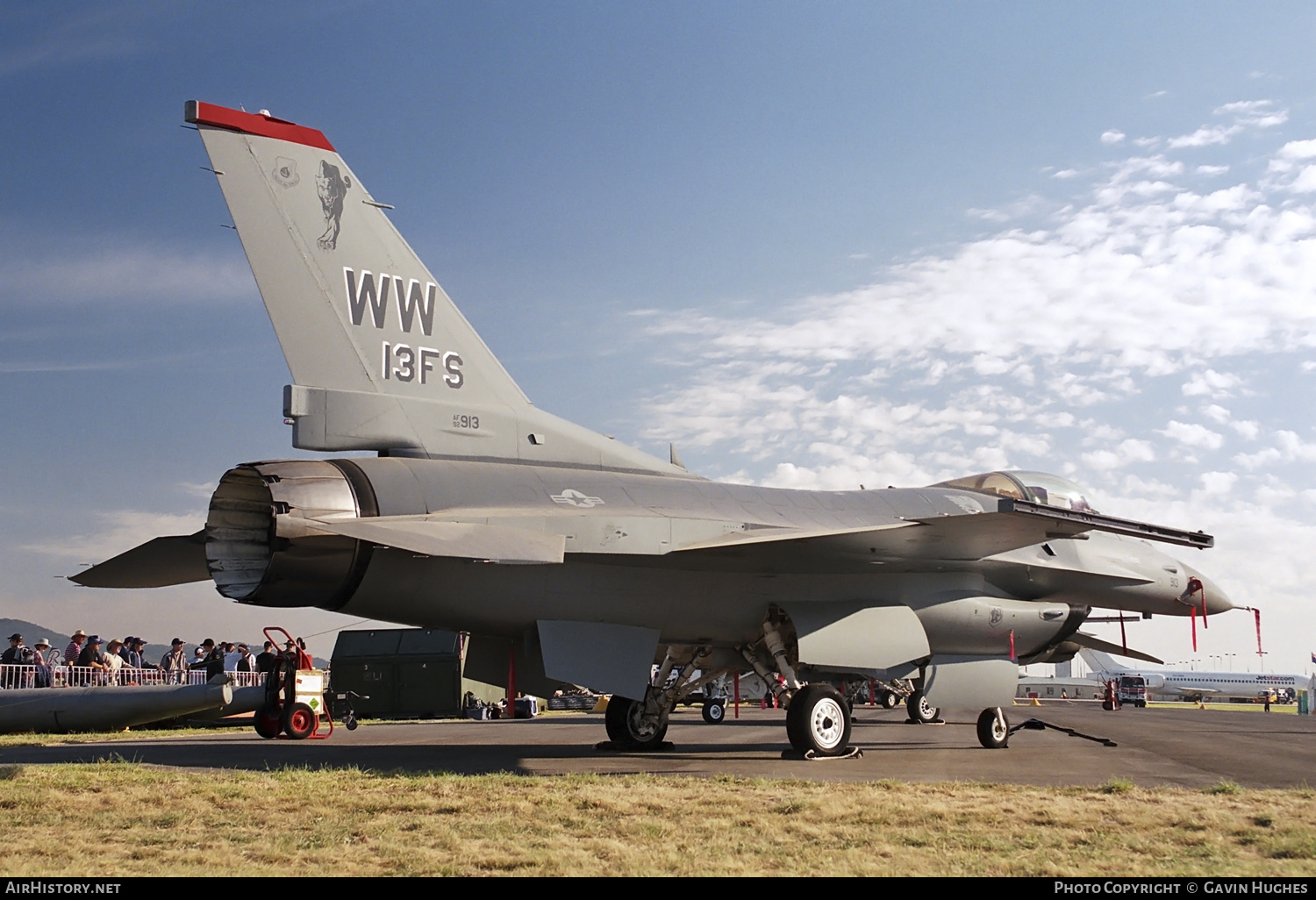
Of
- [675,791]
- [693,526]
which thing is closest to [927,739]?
[693,526]

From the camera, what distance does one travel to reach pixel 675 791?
281 inches

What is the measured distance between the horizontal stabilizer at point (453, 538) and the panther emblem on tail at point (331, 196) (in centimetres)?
290

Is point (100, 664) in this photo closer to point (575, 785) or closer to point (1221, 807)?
point (575, 785)

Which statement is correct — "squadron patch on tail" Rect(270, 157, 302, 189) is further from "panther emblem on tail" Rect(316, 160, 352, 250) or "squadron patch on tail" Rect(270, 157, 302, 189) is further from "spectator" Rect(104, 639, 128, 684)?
"spectator" Rect(104, 639, 128, 684)

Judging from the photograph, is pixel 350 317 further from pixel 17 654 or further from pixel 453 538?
pixel 17 654

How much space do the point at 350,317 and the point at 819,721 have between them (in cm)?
612

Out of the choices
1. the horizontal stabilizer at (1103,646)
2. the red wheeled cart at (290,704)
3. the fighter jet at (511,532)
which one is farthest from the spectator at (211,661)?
the horizontal stabilizer at (1103,646)

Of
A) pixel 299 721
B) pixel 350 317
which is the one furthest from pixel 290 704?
pixel 350 317

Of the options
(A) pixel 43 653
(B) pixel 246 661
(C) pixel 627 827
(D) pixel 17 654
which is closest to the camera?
(C) pixel 627 827

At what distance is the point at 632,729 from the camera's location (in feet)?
39.5

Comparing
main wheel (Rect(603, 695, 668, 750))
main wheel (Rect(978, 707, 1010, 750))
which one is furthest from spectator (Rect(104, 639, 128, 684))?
main wheel (Rect(978, 707, 1010, 750))

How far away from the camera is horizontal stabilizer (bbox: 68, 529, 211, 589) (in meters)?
10.1

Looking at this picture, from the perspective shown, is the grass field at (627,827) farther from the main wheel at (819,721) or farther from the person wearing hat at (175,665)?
the person wearing hat at (175,665)
